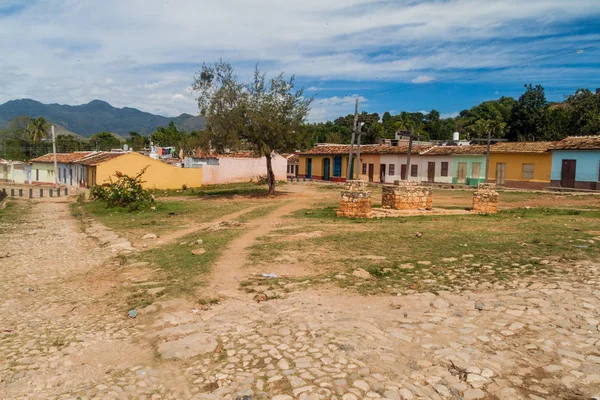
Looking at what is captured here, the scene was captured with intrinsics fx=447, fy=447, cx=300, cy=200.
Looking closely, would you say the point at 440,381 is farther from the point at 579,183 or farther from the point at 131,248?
the point at 579,183

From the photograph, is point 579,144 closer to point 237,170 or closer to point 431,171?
point 431,171

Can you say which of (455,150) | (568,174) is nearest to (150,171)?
(455,150)

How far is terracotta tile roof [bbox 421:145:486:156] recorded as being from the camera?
34.0 m

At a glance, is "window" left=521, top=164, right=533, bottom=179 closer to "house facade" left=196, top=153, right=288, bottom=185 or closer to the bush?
"house facade" left=196, top=153, right=288, bottom=185

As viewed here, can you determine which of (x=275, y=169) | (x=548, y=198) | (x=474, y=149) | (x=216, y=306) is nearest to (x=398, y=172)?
(x=474, y=149)

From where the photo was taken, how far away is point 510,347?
431cm

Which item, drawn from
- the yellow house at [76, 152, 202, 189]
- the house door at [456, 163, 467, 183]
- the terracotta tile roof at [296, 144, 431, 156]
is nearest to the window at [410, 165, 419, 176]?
the terracotta tile roof at [296, 144, 431, 156]

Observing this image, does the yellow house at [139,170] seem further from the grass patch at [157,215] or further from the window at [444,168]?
the window at [444,168]

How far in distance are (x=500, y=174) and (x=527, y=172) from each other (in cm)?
198

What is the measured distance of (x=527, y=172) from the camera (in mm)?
31719

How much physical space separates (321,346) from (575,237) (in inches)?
Answer: 304

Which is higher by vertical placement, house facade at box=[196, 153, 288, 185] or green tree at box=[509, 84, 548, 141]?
green tree at box=[509, 84, 548, 141]

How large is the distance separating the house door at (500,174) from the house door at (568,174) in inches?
167

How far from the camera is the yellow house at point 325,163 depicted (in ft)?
137
